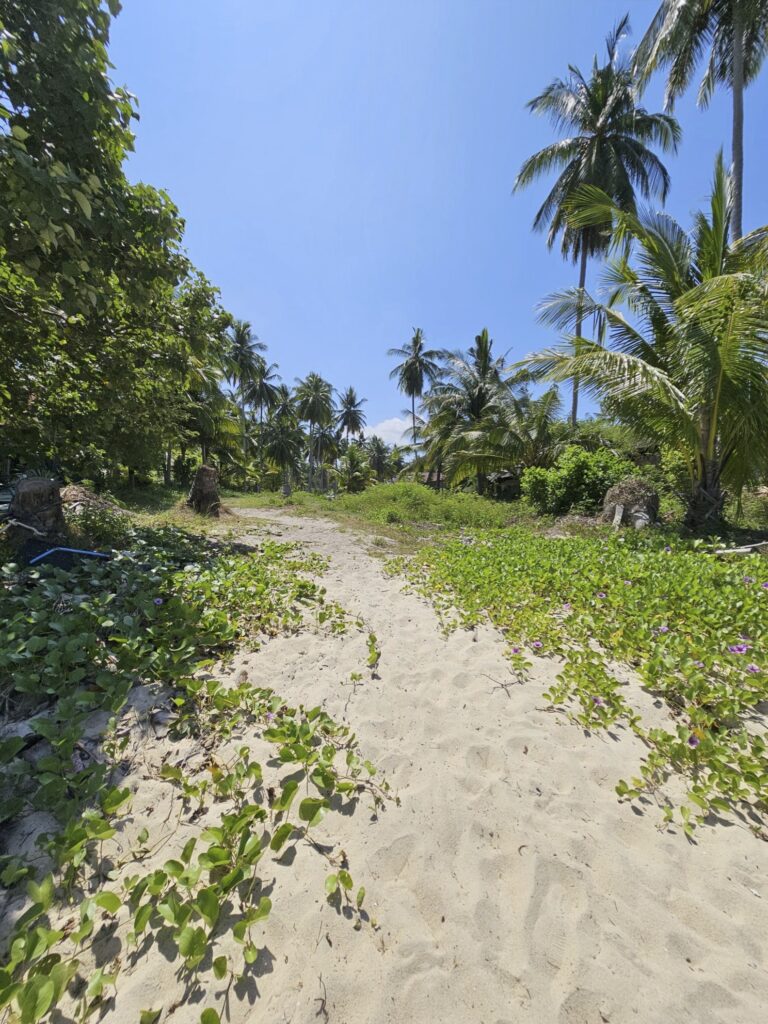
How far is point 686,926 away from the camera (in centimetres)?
144

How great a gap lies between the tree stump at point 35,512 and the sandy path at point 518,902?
519 centimetres

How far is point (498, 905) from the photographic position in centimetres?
151

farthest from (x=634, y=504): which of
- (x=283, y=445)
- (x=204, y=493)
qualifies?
(x=283, y=445)

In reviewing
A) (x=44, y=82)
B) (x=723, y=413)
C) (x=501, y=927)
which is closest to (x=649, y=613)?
(x=501, y=927)

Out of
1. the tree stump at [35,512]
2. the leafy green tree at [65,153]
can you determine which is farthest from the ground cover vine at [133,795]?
the leafy green tree at [65,153]

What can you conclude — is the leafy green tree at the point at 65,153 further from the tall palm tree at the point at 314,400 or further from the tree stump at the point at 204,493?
the tall palm tree at the point at 314,400

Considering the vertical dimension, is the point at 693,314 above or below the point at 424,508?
above

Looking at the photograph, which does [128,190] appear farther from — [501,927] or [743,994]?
[743,994]

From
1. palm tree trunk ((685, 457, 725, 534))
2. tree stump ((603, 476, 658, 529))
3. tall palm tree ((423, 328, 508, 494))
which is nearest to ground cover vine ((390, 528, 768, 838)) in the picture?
palm tree trunk ((685, 457, 725, 534))

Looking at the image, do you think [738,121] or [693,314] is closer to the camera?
[693,314]

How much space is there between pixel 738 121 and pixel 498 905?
48.9 ft

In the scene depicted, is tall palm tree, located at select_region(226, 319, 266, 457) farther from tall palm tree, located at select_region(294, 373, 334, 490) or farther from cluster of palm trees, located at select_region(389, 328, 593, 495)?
cluster of palm trees, located at select_region(389, 328, 593, 495)

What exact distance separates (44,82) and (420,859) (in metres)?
5.91

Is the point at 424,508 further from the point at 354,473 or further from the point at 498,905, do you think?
the point at 354,473
